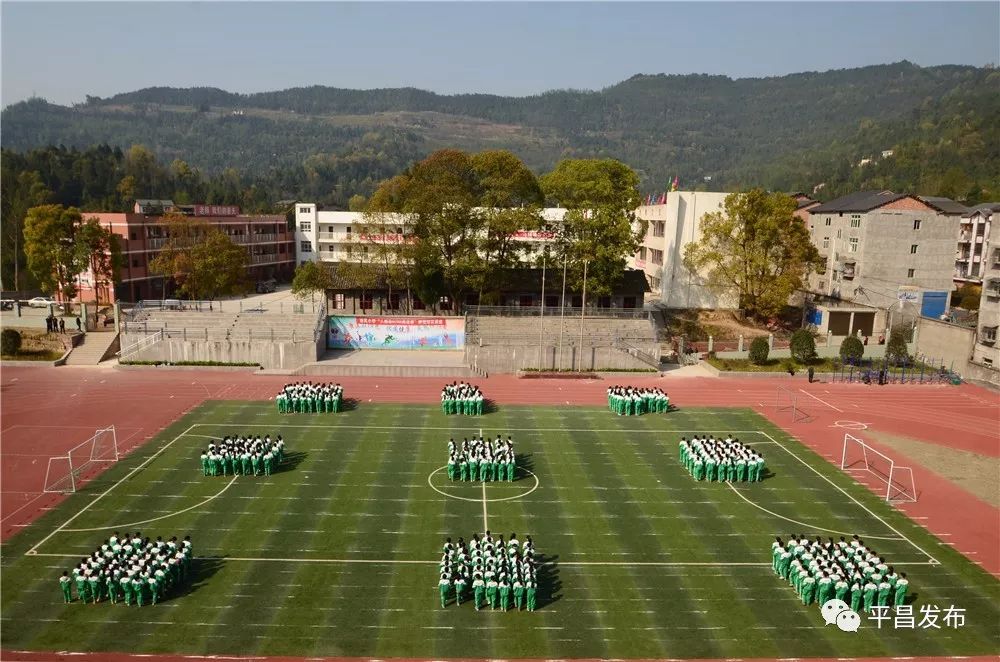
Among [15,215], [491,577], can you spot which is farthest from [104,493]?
[15,215]

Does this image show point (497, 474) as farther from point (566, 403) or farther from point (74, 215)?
point (74, 215)

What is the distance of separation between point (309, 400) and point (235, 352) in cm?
1090

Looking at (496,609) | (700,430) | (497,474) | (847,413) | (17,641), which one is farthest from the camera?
(847,413)

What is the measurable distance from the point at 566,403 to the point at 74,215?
36979 mm

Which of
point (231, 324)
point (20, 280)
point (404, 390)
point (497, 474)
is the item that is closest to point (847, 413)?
point (497, 474)

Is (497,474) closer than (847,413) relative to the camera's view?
Yes

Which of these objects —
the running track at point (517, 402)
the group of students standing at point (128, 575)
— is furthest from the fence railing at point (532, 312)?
the group of students standing at point (128, 575)

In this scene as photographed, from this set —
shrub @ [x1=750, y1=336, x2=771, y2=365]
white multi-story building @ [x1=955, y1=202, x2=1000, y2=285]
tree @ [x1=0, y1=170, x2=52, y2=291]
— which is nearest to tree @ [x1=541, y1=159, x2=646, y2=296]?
shrub @ [x1=750, y1=336, x2=771, y2=365]

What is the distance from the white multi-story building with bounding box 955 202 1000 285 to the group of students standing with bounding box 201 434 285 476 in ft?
205

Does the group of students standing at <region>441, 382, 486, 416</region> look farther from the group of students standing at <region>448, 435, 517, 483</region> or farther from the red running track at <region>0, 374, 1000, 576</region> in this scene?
the group of students standing at <region>448, 435, 517, 483</region>

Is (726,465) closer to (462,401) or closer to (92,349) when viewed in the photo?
(462,401)

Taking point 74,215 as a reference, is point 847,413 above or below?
below

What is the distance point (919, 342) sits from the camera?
42.8 meters

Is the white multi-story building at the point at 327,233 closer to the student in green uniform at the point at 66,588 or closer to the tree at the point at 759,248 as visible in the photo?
the tree at the point at 759,248
